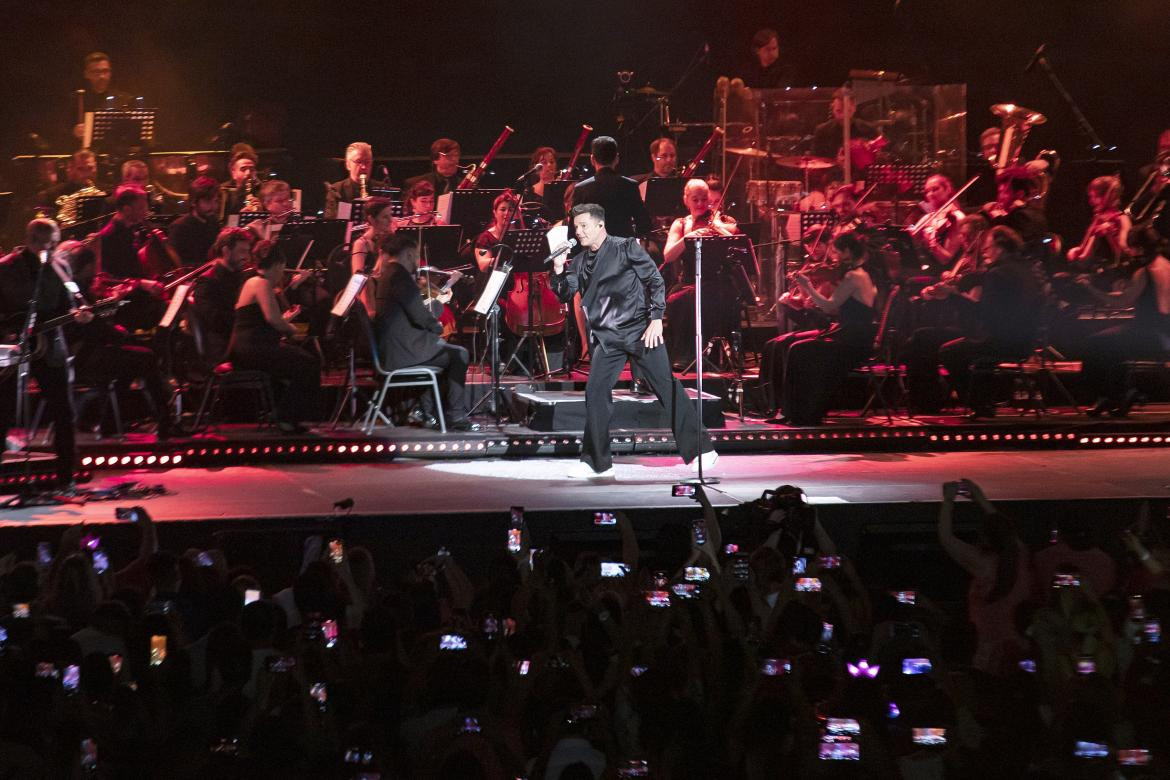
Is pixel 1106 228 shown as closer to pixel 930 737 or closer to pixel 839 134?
pixel 839 134

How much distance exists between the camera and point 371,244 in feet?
31.3

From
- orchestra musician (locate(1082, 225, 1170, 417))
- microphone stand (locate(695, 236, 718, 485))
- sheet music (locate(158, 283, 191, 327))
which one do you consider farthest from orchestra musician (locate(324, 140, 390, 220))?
orchestra musician (locate(1082, 225, 1170, 417))

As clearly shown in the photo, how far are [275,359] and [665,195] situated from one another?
11.1 ft

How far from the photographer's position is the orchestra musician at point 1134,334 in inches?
344

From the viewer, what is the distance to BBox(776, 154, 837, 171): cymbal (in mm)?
11484

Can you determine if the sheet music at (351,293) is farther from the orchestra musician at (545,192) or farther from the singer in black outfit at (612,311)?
the orchestra musician at (545,192)

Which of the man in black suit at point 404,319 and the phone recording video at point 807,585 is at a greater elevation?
the man in black suit at point 404,319

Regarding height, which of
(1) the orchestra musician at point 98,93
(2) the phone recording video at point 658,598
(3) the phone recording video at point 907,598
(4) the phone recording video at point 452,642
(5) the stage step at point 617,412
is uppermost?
(1) the orchestra musician at point 98,93

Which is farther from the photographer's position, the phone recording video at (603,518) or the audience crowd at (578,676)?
the phone recording video at (603,518)

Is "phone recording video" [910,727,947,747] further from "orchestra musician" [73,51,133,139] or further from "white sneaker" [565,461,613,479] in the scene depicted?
"orchestra musician" [73,51,133,139]

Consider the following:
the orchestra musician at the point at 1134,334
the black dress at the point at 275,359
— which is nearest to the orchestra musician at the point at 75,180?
the black dress at the point at 275,359

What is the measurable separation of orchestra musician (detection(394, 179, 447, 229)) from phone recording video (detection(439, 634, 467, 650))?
739cm

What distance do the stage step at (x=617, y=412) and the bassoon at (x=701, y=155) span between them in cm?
305

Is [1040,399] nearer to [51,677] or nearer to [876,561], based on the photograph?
[876,561]
